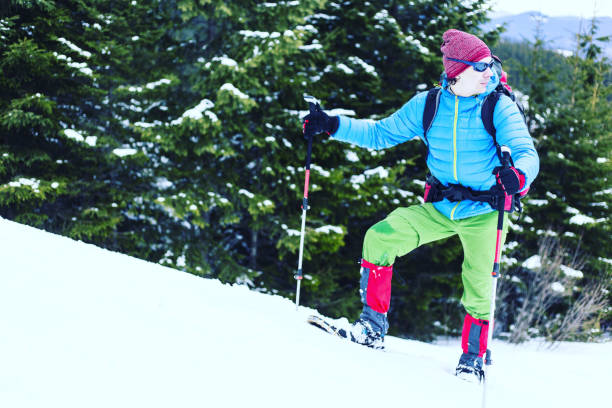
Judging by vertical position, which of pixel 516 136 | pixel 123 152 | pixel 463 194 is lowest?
pixel 123 152

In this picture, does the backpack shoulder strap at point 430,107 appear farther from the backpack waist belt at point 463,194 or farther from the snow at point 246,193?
the snow at point 246,193

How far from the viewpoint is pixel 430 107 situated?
3180mm

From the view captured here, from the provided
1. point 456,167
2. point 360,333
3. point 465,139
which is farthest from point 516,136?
point 360,333

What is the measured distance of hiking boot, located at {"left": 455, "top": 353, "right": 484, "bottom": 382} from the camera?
3.02 meters

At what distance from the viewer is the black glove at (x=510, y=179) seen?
2531mm

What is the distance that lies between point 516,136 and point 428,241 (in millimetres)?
930

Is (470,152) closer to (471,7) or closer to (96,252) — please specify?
(96,252)

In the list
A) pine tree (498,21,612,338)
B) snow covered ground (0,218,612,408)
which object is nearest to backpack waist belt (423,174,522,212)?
snow covered ground (0,218,612,408)

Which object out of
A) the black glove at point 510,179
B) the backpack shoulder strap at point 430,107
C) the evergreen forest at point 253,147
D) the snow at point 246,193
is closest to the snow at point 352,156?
the evergreen forest at point 253,147

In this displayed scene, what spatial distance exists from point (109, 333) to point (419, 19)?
10602 mm

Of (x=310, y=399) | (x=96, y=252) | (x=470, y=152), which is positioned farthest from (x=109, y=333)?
(x=470, y=152)

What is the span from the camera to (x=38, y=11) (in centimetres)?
782

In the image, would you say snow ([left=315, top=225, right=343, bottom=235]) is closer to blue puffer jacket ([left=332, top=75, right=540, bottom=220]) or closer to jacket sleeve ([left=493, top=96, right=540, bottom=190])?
blue puffer jacket ([left=332, top=75, right=540, bottom=220])

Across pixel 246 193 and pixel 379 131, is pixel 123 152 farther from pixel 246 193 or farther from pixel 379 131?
pixel 379 131
